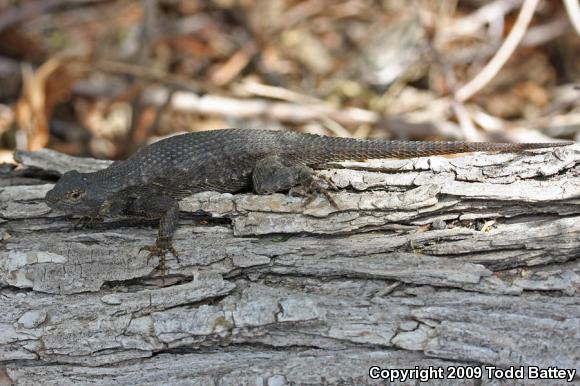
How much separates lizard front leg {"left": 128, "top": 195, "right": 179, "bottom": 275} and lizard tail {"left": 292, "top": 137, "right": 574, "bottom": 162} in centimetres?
104

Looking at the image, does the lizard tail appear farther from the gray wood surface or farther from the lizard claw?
the lizard claw

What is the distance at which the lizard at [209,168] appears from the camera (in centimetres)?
368

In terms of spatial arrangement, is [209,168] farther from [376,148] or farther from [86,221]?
[376,148]

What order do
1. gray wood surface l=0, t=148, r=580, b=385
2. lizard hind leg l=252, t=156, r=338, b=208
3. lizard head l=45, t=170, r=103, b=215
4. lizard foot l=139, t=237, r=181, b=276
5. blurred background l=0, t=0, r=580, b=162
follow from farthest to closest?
blurred background l=0, t=0, r=580, b=162, lizard head l=45, t=170, r=103, b=215, lizard hind leg l=252, t=156, r=338, b=208, lizard foot l=139, t=237, r=181, b=276, gray wood surface l=0, t=148, r=580, b=385

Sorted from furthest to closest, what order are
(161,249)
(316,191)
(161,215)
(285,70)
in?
(285,70) → (161,215) → (316,191) → (161,249)

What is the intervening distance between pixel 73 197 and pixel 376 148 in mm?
2008

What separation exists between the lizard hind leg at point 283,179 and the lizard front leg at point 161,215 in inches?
22.6

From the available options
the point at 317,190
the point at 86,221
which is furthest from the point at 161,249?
the point at 317,190

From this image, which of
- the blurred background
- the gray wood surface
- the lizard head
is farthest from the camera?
the blurred background

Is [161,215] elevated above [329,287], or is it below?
above

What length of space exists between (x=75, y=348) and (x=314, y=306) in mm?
1324

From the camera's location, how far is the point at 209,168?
411 centimetres

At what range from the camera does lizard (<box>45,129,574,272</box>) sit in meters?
3.68

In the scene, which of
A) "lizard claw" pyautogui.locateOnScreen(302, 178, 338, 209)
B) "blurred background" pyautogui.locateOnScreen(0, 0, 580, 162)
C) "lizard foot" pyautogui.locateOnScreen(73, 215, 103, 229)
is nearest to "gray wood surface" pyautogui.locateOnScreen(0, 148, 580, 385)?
"lizard claw" pyautogui.locateOnScreen(302, 178, 338, 209)
